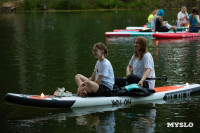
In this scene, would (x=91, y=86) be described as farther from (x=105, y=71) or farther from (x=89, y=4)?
(x=89, y=4)

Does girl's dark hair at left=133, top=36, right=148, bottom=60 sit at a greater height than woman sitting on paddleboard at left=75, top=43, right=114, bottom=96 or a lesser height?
greater

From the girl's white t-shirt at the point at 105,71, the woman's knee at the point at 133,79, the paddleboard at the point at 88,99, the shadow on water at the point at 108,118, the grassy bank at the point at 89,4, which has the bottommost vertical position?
the shadow on water at the point at 108,118

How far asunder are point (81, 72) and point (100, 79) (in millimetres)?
4441

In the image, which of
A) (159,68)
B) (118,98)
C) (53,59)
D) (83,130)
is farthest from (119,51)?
(83,130)

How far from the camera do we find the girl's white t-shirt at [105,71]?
9.30 metres

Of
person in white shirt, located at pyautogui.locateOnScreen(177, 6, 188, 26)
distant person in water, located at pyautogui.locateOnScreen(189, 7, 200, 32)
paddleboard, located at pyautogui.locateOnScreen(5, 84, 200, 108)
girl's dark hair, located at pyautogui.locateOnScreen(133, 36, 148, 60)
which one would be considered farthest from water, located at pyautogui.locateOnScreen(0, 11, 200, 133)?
person in white shirt, located at pyautogui.locateOnScreen(177, 6, 188, 26)

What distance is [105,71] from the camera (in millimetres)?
9312

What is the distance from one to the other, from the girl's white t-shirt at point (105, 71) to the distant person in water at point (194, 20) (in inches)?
520

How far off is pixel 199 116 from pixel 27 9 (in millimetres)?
55780

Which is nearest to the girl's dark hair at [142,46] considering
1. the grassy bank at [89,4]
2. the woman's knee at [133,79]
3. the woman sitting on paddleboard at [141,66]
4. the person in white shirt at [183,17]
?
the woman sitting on paddleboard at [141,66]

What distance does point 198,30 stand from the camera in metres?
22.5

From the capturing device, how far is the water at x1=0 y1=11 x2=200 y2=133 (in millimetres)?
8453

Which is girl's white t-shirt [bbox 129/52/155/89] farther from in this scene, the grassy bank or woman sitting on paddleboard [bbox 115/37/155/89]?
the grassy bank

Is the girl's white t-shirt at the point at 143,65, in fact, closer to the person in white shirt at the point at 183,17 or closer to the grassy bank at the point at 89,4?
the person in white shirt at the point at 183,17
